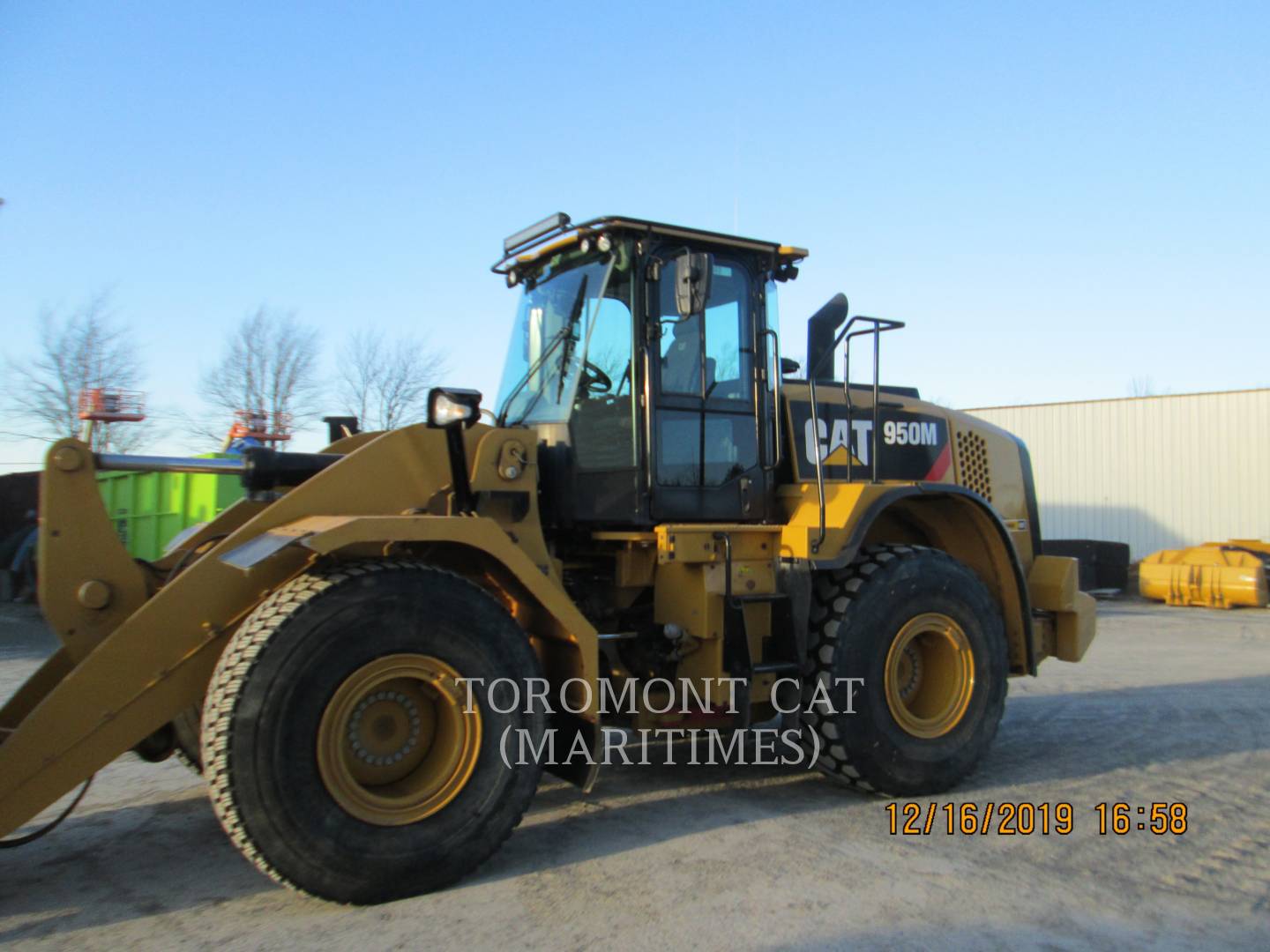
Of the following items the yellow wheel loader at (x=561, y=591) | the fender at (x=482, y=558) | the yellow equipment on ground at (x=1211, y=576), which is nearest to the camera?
the yellow wheel loader at (x=561, y=591)

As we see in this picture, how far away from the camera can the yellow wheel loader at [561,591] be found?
3535mm

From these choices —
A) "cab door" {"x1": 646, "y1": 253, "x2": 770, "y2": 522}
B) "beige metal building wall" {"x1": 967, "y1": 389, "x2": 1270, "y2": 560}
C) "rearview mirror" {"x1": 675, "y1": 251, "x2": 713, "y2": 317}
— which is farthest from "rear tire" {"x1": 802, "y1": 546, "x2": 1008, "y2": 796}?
"beige metal building wall" {"x1": 967, "y1": 389, "x2": 1270, "y2": 560}

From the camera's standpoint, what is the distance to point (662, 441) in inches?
194

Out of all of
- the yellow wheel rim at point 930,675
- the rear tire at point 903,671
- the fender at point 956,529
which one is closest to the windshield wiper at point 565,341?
the fender at point 956,529

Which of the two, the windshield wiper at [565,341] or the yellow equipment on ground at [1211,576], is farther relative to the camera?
the yellow equipment on ground at [1211,576]

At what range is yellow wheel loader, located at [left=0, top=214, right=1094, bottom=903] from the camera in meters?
3.54

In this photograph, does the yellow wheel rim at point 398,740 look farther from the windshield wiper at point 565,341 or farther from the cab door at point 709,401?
the windshield wiper at point 565,341

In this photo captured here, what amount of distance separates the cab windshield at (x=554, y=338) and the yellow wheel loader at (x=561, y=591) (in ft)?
0.06

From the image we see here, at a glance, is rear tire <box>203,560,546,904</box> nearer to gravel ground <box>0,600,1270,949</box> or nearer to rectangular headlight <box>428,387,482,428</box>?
gravel ground <box>0,600,1270,949</box>

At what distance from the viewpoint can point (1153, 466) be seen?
73.2 ft

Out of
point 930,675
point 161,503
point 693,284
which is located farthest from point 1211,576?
point 161,503

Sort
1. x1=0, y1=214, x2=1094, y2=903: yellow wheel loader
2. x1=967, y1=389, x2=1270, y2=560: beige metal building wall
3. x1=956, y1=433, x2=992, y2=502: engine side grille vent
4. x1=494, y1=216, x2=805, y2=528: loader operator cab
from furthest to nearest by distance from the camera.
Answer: x1=967, y1=389, x2=1270, y2=560: beige metal building wall
x1=956, y1=433, x2=992, y2=502: engine side grille vent
x1=494, y1=216, x2=805, y2=528: loader operator cab
x1=0, y1=214, x2=1094, y2=903: yellow wheel loader

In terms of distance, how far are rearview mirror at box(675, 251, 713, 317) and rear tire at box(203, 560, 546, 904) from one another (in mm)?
1588

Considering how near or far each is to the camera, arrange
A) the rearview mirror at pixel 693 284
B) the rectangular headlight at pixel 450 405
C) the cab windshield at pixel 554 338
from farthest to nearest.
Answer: the cab windshield at pixel 554 338 → the rearview mirror at pixel 693 284 → the rectangular headlight at pixel 450 405
